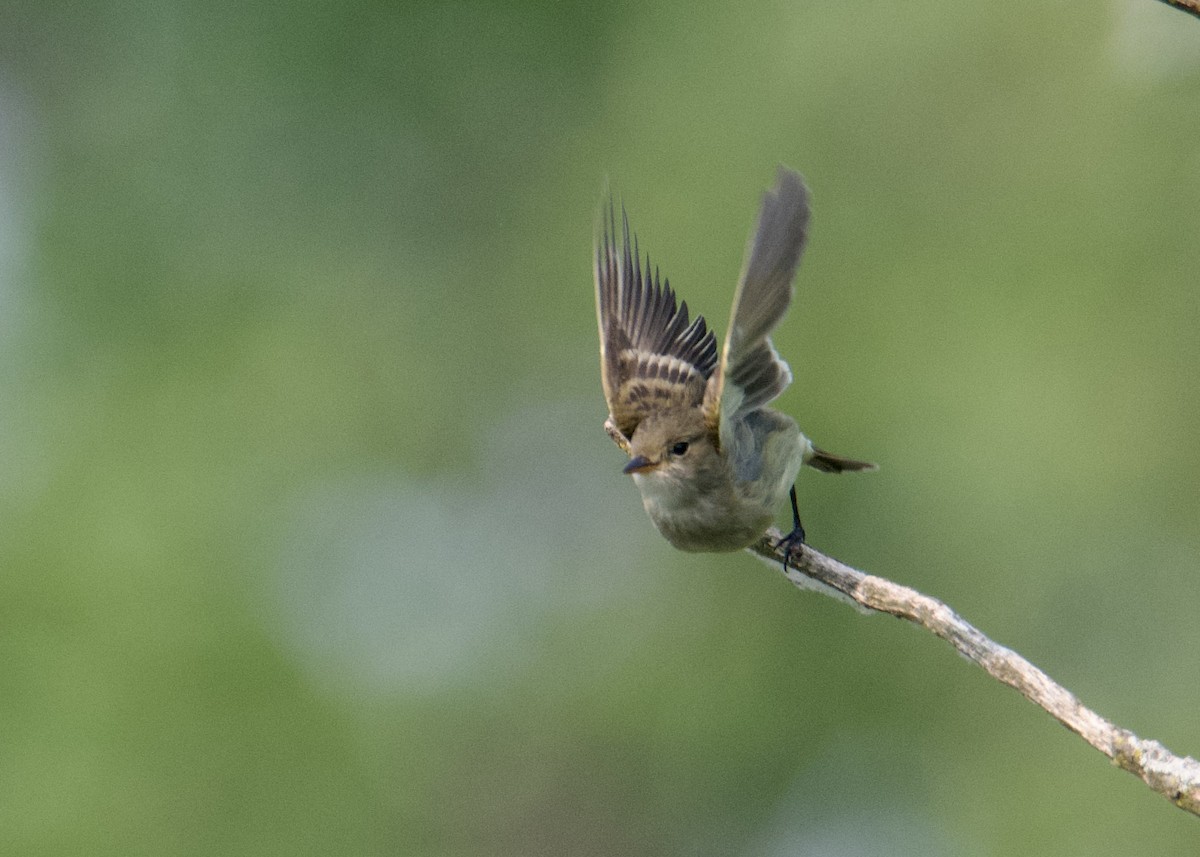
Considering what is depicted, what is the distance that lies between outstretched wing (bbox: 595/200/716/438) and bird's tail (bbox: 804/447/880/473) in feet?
2.38

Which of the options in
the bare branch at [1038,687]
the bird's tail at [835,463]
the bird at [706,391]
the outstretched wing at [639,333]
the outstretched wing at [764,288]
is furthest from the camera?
the bird's tail at [835,463]

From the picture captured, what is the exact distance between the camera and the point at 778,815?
21422 mm

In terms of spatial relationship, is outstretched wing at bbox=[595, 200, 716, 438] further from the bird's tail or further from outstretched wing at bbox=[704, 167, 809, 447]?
the bird's tail

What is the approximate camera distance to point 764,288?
16.6 ft

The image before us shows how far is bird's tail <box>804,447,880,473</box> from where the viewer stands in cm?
678

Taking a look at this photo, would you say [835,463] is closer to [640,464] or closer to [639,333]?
[639,333]

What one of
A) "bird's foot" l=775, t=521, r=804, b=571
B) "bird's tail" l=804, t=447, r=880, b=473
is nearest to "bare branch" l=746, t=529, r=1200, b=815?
"bird's foot" l=775, t=521, r=804, b=571

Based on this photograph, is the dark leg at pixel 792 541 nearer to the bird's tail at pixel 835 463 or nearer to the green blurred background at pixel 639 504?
the bird's tail at pixel 835 463

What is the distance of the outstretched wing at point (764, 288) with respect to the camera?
4922 mm

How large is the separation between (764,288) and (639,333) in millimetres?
1540

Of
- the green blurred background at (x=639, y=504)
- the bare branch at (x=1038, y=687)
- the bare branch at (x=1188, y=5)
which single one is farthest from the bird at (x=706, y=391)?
the green blurred background at (x=639, y=504)

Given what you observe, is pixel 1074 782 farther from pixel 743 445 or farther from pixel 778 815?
pixel 743 445

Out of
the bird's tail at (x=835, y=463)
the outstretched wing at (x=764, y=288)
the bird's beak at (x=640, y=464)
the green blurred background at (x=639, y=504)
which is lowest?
the green blurred background at (x=639, y=504)

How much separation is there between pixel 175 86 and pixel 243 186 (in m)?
2.12
